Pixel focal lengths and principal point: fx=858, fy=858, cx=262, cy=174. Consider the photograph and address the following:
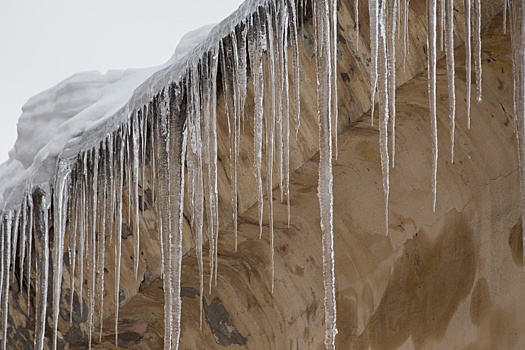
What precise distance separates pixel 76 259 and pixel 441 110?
1297 millimetres

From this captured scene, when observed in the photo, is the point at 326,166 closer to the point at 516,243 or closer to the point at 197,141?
the point at 197,141

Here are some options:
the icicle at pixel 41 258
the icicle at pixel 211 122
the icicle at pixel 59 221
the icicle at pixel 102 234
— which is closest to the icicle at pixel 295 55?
the icicle at pixel 211 122

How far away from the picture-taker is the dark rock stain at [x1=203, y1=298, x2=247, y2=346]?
344 cm

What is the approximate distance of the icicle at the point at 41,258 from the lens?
107 inches

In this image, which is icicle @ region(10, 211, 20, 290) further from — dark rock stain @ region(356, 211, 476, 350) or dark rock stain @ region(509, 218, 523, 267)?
dark rock stain @ region(509, 218, 523, 267)

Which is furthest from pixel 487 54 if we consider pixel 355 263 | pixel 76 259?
pixel 76 259

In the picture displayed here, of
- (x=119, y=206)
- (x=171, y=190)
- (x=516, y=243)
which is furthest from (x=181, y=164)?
(x=516, y=243)

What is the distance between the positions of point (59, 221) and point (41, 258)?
0.61 feet

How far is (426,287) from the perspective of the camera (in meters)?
2.95

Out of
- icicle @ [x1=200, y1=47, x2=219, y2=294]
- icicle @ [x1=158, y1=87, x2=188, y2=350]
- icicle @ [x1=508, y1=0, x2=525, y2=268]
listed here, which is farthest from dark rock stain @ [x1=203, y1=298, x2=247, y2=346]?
icicle @ [x1=508, y1=0, x2=525, y2=268]

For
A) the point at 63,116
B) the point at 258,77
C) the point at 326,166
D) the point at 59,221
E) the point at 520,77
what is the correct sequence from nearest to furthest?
the point at 520,77
the point at 326,166
the point at 258,77
the point at 59,221
the point at 63,116

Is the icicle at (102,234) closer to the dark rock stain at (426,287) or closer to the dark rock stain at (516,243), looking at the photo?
the dark rock stain at (426,287)

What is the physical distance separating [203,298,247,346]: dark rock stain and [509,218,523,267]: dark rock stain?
3.82 ft

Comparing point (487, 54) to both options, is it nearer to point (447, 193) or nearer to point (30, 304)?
point (447, 193)
